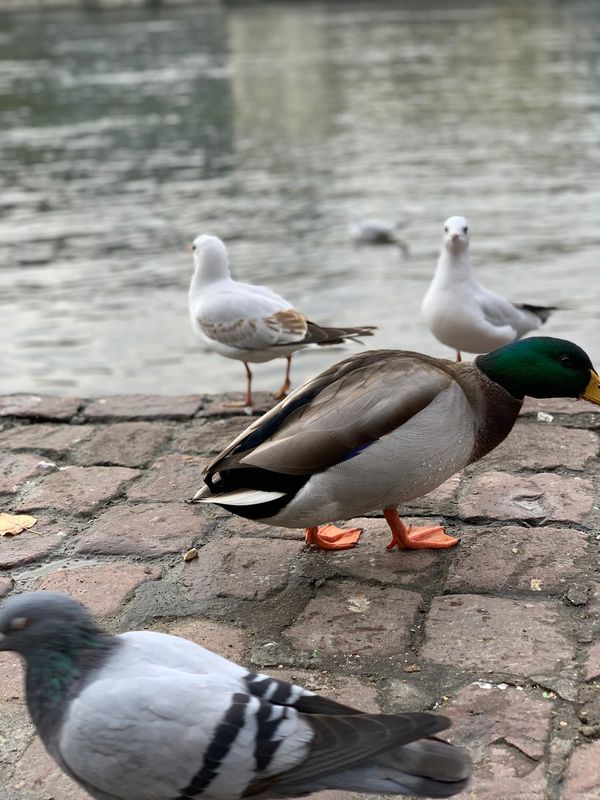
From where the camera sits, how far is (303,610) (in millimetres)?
3264

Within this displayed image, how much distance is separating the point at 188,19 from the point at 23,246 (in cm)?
4318

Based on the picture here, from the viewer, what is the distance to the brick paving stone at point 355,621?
3.04 meters

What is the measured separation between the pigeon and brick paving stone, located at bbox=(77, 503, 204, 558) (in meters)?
1.35

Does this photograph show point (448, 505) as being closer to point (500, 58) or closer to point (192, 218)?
point (192, 218)

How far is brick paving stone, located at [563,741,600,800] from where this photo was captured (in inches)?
95.0

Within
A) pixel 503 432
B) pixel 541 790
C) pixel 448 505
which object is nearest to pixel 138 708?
pixel 541 790

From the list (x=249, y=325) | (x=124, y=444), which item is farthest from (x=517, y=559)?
(x=249, y=325)

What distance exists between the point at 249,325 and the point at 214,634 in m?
2.28

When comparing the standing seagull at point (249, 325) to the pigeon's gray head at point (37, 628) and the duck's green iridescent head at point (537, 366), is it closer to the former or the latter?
the duck's green iridescent head at point (537, 366)

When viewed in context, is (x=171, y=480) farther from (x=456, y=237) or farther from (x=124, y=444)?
(x=456, y=237)

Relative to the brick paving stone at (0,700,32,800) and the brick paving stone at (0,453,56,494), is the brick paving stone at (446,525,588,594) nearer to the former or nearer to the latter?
the brick paving stone at (0,700,32,800)

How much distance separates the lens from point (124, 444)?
4.59m

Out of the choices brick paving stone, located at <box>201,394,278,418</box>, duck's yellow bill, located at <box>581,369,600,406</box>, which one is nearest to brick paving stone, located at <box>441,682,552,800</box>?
duck's yellow bill, located at <box>581,369,600,406</box>

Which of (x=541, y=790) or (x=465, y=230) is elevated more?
(x=465, y=230)
